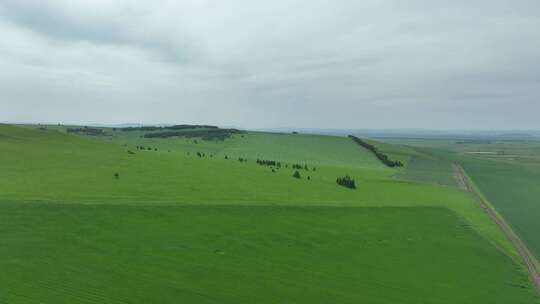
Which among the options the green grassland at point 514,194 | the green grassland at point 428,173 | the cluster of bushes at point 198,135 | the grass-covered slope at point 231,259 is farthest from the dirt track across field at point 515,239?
the cluster of bushes at point 198,135

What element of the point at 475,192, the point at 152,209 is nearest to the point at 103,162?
the point at 152,209

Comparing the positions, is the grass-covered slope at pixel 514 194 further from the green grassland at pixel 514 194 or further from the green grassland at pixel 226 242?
the green grassland at pixel 226 242

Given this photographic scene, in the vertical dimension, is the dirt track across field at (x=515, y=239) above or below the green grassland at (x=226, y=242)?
below

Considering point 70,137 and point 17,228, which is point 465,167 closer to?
point 70,137

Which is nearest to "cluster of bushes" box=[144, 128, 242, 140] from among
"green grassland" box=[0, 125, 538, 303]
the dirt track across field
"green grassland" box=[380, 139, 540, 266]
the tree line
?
the tree line

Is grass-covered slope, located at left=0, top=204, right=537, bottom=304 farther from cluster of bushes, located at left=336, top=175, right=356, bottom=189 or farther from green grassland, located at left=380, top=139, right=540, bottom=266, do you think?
cluster of bushes, located at left=336, top=175, right=356, bottom=189

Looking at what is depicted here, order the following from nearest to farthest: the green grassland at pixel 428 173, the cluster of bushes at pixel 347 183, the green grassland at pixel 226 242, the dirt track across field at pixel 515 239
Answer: the green grassland at pixel 226 242 → the dirt track across field at pixel 515 239 → the cluster of bushes at pixel 347 183 → the green grassland at pixel 428 173
